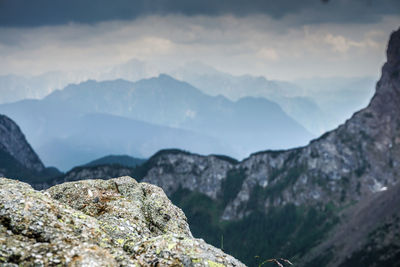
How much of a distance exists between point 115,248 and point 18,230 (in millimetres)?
4699

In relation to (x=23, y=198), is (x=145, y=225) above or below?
below

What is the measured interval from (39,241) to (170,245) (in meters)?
6.23

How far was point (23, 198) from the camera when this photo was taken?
15758 mm

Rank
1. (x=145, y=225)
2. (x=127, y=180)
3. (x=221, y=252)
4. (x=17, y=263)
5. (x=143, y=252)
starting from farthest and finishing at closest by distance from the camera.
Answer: (x=127, y=180), (x=145, y=225), (x=221, y=252), (x=143, y=252), (x=17, y=263)

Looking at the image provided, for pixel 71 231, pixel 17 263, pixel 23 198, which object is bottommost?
pixel 17 263

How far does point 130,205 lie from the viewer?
75.6 feet

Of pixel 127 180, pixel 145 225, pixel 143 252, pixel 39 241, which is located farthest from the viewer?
pixel 127 180

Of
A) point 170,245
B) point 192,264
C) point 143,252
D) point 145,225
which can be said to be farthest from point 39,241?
point 145,225

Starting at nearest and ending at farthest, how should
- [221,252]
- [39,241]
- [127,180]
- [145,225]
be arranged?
1. [39,241]
2. [221,252]
3. [145,225]
4. [127,180]

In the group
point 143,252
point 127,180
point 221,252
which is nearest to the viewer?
point 143,252

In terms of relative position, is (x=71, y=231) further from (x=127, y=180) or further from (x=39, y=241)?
(x=127, y=180)

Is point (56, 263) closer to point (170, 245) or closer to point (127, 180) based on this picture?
point (170, 245)

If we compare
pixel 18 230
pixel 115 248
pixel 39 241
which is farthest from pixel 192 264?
pixel 18 230

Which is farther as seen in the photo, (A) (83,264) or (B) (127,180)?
(B) (127,180)
